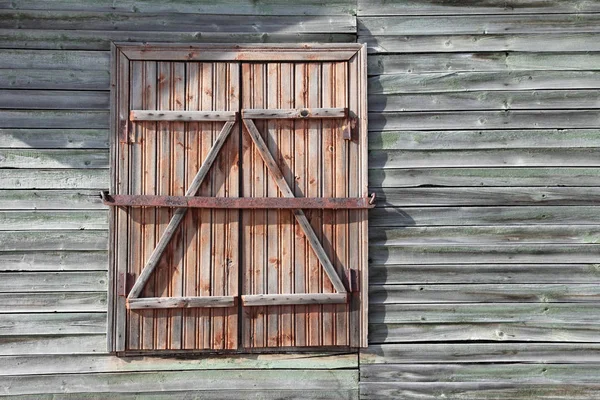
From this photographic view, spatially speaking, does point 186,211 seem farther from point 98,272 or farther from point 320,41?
point 320,41

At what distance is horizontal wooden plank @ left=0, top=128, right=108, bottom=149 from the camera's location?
371 centimetres

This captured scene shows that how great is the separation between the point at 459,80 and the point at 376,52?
0.63 meters

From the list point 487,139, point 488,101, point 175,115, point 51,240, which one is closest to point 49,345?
point 51,240

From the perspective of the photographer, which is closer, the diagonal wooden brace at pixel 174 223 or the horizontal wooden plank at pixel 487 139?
the diagonal wooden brace at pixel 174 223

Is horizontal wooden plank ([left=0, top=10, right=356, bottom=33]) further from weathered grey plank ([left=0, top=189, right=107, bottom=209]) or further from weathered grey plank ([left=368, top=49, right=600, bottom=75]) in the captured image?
weathered grey plank ([left=0, top=189, right=107, bottom=209])

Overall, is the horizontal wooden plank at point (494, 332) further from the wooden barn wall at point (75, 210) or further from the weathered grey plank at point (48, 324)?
the weathered grey plank at point (48, 324)

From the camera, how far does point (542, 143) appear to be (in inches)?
149

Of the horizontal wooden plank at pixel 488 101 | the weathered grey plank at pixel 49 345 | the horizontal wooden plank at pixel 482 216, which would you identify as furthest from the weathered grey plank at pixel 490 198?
the weathered grey plank at pixel 49 345

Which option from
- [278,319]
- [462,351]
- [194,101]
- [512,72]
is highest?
[512,72]

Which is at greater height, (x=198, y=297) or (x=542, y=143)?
(x=542, y=143)

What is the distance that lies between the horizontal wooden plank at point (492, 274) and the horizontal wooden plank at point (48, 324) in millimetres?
2036

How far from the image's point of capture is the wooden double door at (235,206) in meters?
3.62

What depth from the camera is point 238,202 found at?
3.61 meters

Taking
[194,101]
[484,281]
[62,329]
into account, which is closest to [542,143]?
[484,281]
